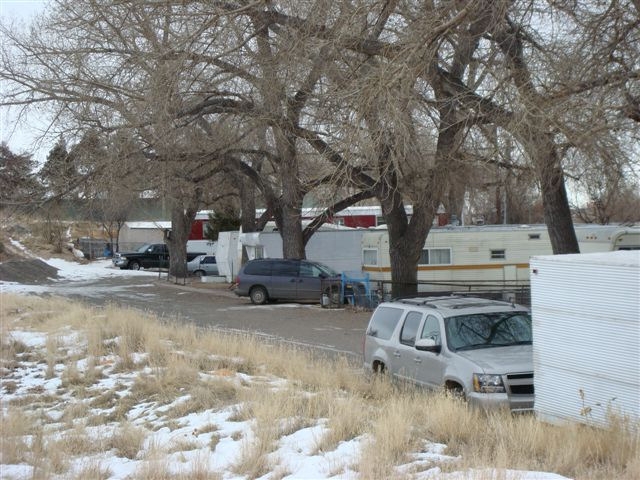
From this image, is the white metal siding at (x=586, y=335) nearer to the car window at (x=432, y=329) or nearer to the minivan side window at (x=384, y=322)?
the car window at (x=432, y=329)

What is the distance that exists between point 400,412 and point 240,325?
46.4 feet

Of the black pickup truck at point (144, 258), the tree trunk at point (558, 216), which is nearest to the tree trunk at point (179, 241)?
the black pickup truck at point (144, 258)

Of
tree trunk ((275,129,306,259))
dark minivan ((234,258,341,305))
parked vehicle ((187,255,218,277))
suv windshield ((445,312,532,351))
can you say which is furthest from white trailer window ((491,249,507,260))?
parked vehicle ((187,255,218,277))

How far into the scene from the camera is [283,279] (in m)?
28.1

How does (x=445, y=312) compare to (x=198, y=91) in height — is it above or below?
below

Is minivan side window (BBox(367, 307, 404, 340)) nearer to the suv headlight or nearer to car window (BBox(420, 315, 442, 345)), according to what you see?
car window (BBox(420, 315, 442, 345))

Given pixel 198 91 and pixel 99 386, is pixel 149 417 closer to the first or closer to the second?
pixel 99 386

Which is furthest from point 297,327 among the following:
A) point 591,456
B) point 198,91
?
point 591,456

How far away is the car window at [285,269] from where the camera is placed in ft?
92.0

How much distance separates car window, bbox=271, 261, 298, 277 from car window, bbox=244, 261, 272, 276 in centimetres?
22

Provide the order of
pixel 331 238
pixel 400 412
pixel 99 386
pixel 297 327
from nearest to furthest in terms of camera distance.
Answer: pixel 400 412
pixel 99 386
pixel 297 327
pixel 331 238

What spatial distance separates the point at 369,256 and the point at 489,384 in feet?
71.8

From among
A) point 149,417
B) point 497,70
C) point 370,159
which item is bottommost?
point 149,417

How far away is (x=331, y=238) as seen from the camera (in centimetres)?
3316
